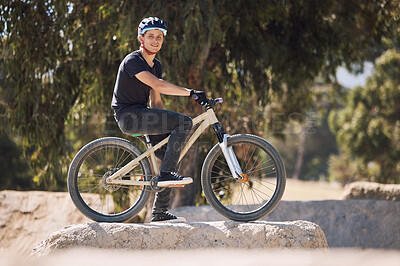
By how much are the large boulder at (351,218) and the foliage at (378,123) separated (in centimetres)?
867

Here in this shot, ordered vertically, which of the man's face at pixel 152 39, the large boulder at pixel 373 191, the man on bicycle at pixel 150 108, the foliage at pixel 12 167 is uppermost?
the man's face at pixel 152 39

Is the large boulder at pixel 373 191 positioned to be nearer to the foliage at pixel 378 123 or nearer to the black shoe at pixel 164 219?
the black shoe at pixel 164 219

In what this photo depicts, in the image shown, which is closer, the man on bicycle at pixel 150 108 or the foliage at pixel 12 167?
the man on bicycle at pixel 150 108

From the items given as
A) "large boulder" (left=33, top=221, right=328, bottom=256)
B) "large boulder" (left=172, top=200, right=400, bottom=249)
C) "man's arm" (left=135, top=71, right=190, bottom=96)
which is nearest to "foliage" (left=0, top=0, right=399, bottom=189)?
"large boulder" (left=172, top=200, right=400, bottom=249)

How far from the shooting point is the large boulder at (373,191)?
757 centimetres

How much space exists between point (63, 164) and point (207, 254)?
4551 millimetres

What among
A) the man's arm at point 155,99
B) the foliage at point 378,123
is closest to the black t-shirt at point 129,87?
the man's arm at point 155,99

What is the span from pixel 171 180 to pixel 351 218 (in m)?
3.67

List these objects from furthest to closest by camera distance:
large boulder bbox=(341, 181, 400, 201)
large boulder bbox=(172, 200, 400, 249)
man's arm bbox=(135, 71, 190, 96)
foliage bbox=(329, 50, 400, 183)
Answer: foliage bbox=(329, 50, 400, 183) < large boulder bbox=(341, 181, 400, 201) < large boulder bbox=(172, 200, 400, 249) < man's arm bbox=(135, 71, 190, 96)

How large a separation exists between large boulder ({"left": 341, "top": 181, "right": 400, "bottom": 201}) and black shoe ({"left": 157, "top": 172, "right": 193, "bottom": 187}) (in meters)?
4.80

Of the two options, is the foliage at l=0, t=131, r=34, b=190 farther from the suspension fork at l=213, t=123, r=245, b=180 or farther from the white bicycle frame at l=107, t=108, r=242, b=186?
the suspension fork at l=213, t=123, r=245, b=180

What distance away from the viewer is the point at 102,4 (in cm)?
670

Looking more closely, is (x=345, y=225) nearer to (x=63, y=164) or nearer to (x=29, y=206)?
(x=63, y=164)

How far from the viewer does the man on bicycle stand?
389 cm
